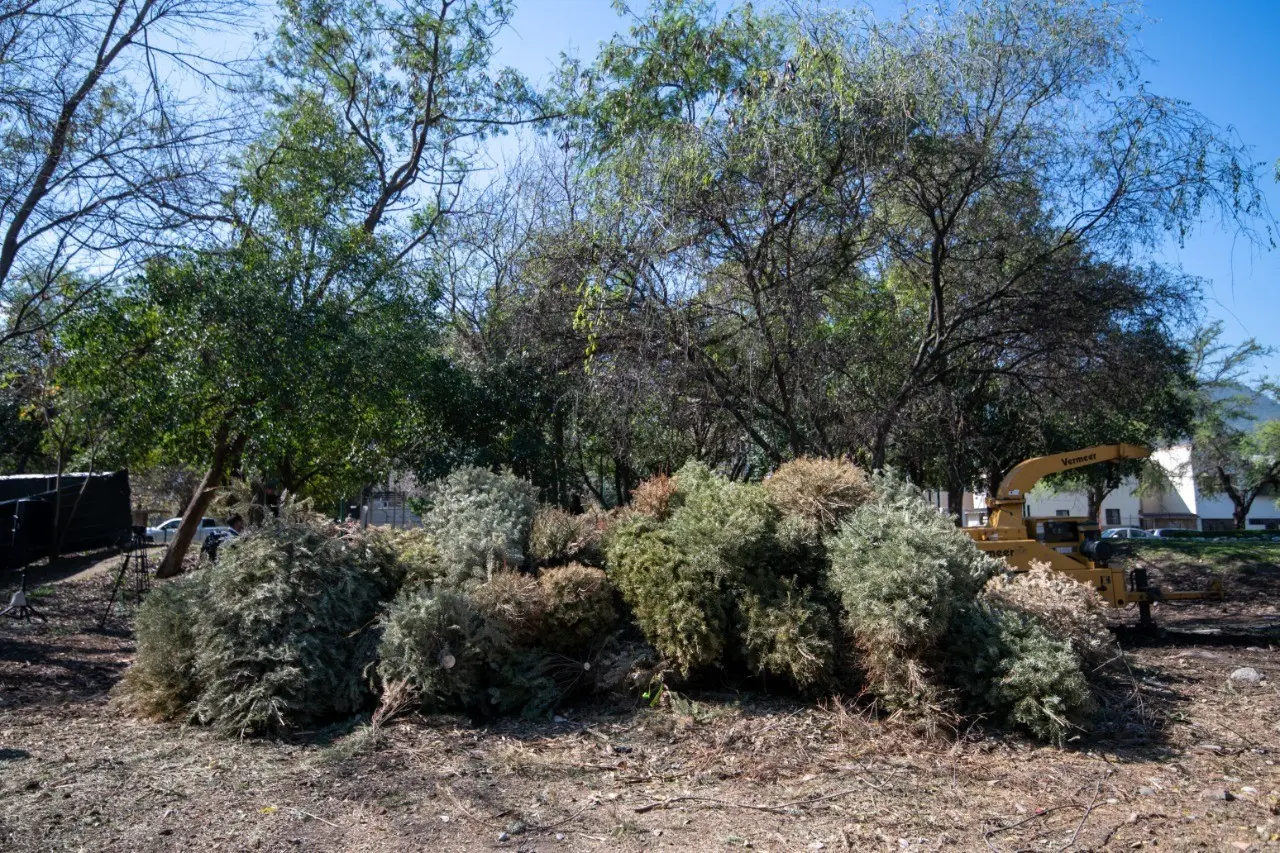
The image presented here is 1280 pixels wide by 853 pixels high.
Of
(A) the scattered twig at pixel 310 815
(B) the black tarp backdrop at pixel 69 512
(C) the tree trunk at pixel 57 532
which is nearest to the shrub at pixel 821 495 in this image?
(A) the scattered twig at pixel 310 815

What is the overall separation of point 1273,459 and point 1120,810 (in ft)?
124

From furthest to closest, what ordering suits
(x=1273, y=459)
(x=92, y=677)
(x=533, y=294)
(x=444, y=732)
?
(x=1273, y=459)
(x=533, y=294)
(x=92, y=677)
(x=444, y=732)

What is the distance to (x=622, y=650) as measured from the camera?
7.14 m

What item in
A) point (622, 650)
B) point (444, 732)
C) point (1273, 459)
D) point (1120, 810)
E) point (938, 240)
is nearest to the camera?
point (1120, 810)

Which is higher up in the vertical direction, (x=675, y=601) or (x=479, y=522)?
(x=479, y=522)

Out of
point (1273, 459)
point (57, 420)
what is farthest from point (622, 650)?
point (1273, 459)

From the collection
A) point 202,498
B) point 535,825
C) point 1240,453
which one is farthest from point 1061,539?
point 1240,453

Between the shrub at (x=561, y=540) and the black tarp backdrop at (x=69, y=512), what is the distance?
10.3 metres

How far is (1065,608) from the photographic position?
676cm

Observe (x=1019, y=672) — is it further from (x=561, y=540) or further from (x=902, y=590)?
(x=561, y=540)

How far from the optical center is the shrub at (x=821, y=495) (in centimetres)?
738

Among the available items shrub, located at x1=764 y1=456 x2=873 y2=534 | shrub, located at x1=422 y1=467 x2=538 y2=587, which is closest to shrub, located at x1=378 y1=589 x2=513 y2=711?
shrub, located at x1=422 y1=467 x2=538 y2=587

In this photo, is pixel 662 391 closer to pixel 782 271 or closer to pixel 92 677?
pixel 782 271

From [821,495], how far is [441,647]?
10.1 feet
